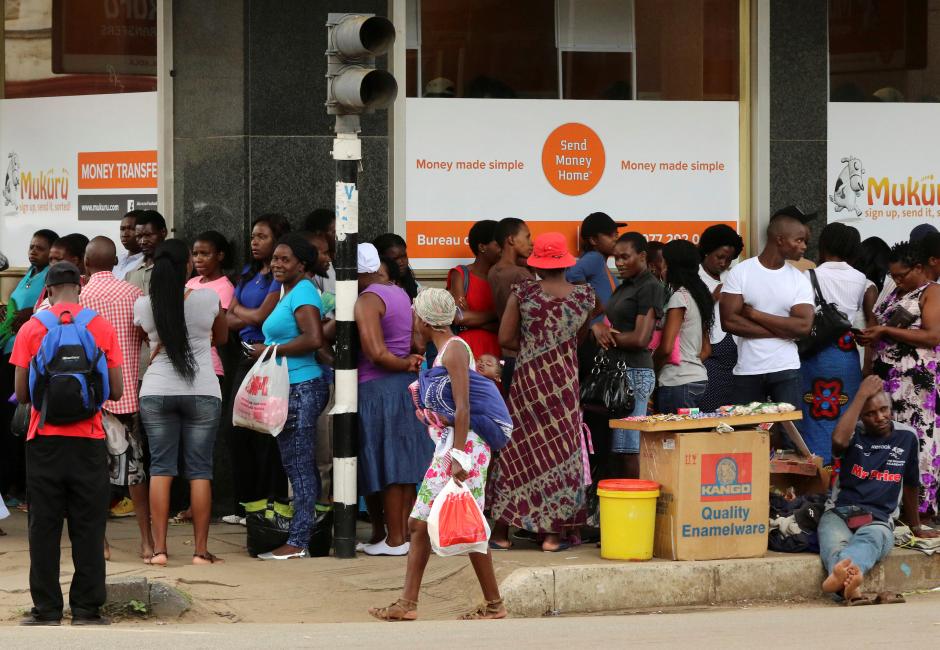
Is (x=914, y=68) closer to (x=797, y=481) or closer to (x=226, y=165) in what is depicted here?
(x=797, y=481)

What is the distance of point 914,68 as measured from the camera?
1225 cm

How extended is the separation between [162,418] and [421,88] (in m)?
3.33

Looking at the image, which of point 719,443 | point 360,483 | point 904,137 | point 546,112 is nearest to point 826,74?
point 904,137

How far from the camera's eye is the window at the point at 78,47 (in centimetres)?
1149

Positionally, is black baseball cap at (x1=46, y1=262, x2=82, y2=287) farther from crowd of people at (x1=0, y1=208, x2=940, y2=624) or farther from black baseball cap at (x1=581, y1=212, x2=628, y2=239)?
black baseball cap at (x1=581, y1=212, x2=628, y2=239)

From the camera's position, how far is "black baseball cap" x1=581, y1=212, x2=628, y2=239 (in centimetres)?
1071

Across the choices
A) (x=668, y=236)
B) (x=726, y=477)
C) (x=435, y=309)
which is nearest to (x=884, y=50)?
(x=668, y=236)

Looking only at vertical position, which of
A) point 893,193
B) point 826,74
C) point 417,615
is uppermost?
point 826,74

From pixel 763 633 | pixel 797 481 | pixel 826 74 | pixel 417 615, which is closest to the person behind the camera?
pixel 763 633

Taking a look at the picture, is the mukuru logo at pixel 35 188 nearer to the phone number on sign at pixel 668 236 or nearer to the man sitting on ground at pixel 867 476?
the phone number on sign at pixel 668 236

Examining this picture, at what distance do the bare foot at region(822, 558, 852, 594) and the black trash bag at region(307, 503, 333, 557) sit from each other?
2.99 m

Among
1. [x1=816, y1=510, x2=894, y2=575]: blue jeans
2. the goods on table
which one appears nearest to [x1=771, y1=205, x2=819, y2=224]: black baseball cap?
the goods on table

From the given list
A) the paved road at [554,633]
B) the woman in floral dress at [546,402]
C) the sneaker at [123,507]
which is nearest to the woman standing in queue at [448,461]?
the paved road at [554,633]

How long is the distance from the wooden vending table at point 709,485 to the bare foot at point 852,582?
0.56 meters
